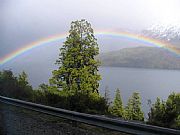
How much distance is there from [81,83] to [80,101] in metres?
16.4

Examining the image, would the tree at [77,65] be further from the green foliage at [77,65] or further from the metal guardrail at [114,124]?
the metal guardrail at [114,124]

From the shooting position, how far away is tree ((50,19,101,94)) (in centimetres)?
2767

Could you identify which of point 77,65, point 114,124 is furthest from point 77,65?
point 114,124

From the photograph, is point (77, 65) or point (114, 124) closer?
point (114, 124)

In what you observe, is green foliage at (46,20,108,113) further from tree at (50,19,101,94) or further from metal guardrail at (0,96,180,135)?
metal guardrail at (0,96,180,135)

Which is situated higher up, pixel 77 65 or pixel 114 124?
pixel 77 65

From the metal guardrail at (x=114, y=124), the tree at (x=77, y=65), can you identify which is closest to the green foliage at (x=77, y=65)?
the tree at (x=77, y=65)

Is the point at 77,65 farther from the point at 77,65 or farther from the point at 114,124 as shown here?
the point at 114,124

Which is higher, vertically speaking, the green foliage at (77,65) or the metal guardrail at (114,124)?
the green foliage at (77,65)

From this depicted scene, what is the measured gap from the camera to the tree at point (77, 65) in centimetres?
2767

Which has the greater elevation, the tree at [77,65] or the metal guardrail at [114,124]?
the tree at [77,65]

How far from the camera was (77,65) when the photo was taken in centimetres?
2911

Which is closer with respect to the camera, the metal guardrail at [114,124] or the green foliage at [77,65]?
the metal guardrail at [114,124]

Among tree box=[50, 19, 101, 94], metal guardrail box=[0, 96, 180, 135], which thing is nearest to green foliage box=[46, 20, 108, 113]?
tree box=[50, 19, 101, 94]
